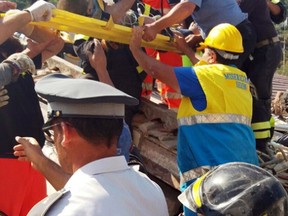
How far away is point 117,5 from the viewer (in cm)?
399

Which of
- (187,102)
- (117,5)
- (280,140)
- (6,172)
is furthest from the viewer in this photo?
(280,140)

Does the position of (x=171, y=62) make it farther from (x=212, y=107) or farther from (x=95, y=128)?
(x=95, y=128)

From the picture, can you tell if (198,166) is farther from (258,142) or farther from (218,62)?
(258,142)

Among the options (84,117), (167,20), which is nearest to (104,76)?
(167,20)

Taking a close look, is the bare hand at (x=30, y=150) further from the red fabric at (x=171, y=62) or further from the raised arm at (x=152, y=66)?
the red fabric at (x=171, y=62)

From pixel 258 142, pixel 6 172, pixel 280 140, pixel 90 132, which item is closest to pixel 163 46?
pixel 258 142

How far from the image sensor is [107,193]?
1.93 m

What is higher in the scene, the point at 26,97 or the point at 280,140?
the point at 26,97

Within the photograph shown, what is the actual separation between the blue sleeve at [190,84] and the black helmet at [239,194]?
3.94 ft

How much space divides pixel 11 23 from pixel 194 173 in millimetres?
1539

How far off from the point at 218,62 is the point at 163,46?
2.50ft

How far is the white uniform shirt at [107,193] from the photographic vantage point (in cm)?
189

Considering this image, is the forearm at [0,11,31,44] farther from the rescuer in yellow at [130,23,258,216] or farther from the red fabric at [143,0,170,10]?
the red fabric at [143,0,170,10]

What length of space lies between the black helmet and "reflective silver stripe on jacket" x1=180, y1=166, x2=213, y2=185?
1233mm
